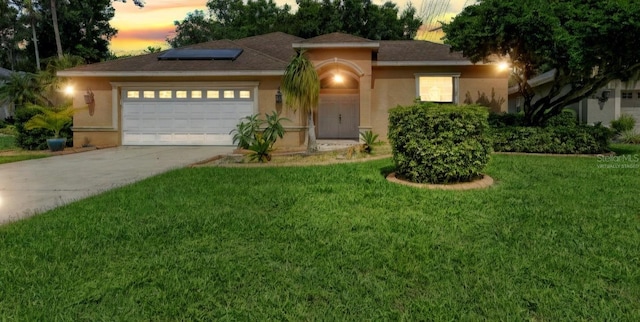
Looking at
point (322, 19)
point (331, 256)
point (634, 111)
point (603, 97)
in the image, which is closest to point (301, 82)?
point (331, 256)

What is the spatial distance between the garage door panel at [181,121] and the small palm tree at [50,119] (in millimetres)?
1939

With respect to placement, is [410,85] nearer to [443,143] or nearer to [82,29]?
[443,143]

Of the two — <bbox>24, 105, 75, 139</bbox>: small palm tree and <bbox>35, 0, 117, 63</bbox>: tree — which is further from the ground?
<bbox>35, 0, 117, 63</bbox>: tree

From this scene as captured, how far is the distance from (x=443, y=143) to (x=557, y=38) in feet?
17.2

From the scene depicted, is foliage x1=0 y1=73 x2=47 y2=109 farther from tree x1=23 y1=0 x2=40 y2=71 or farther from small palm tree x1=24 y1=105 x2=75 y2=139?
tree x1=23 y1=0 x2=40 y2=71

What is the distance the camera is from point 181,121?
1451 centimetres

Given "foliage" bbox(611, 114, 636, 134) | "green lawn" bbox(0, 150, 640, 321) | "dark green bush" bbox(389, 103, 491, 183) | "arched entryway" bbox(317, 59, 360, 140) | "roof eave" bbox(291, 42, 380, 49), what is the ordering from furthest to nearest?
"arched entryway" bbox(317, 59, 360, 140) < "foliage" bbox(611, 114, 636, 134) < "roof eave" bbox(291, 42, 380, 49) < "dark green bush" bbox(389, 103, 491, 183) < "green lawn" bbox(0, 150, 640, 321)

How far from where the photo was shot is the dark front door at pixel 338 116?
1659cm

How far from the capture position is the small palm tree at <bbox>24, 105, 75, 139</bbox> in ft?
41.2

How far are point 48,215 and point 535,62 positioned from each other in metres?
12.1

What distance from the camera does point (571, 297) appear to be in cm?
268

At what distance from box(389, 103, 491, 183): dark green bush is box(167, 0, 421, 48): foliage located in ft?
68.4

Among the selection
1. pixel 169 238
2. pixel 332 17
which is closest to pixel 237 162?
pixel 169 238

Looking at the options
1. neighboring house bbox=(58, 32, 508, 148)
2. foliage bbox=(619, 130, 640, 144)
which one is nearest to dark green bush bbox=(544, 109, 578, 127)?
neighboring house bbox=(58, 32, 508, 148)
